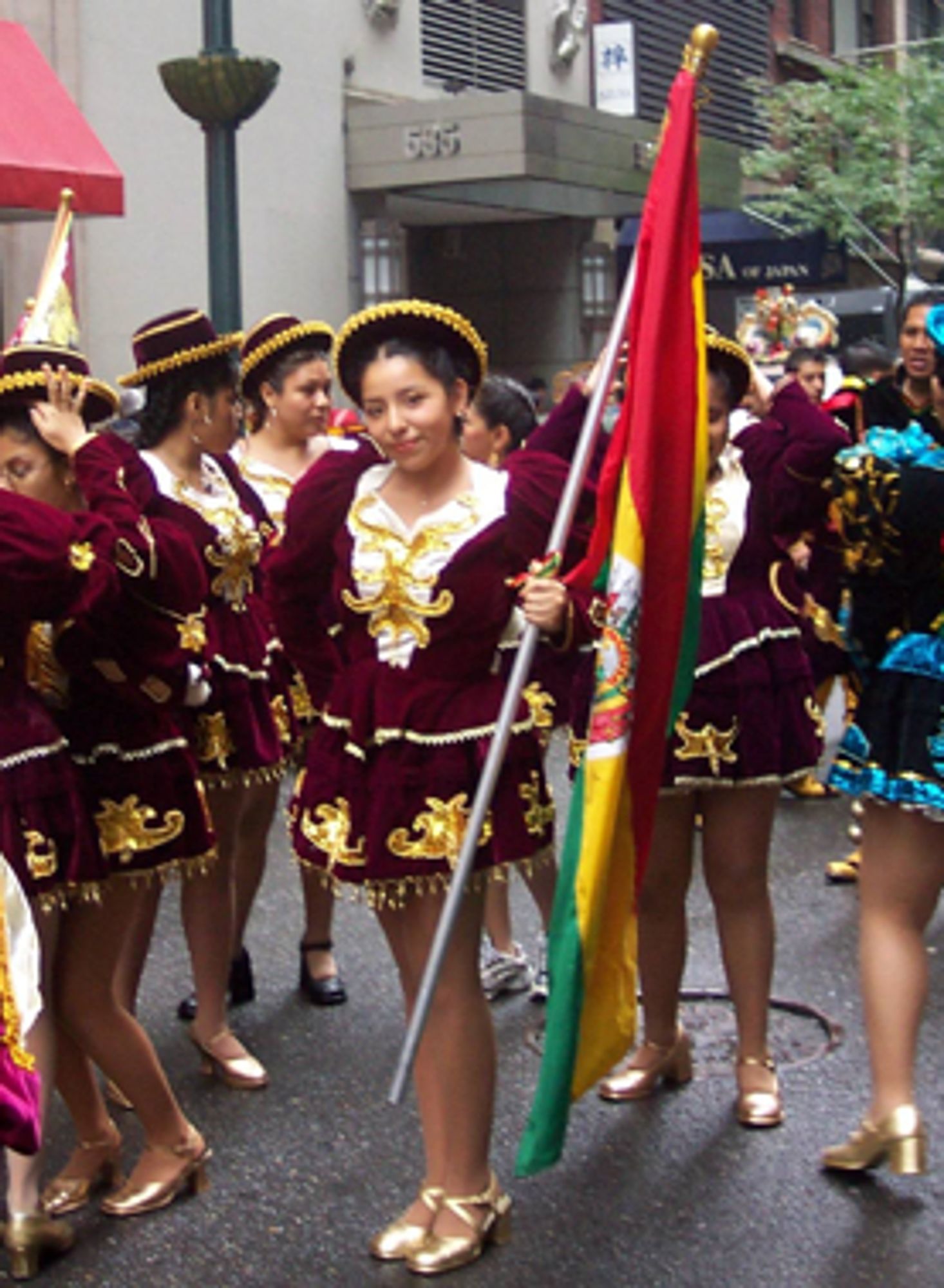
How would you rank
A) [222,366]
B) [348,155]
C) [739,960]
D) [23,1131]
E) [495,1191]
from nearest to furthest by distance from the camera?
[23,1131], [495,1191], [739,960], [222,366], [348,155]

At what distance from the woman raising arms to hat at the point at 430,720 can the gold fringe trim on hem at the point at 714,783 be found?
28.8 inches

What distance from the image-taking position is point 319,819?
169 inches

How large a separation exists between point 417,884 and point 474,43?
17.5 meters

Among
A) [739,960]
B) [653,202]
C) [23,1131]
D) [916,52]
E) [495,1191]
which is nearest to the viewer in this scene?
[23,1131]

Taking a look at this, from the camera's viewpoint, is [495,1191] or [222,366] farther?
[222,366]

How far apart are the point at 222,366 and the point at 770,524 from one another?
5.24 ft

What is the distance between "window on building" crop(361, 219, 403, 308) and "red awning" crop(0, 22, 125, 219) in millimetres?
5535

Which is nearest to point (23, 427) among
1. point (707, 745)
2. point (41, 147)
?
point (707, 745)

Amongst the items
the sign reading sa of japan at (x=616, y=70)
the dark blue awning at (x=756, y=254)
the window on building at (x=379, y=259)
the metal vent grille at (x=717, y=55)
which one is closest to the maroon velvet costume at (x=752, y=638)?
the window on building at (x=379, y=259)

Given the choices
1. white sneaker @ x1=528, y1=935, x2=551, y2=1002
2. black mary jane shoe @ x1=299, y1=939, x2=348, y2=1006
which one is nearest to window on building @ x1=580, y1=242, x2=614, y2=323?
white sneaker @ x1=528, y1=935, x2=551, y2=1002

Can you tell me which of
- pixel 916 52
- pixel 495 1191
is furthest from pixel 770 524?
pixel 916 52

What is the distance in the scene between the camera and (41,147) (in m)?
12.5

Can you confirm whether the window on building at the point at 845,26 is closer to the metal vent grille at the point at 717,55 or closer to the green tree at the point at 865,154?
the metal vent grille at the point at 717,55

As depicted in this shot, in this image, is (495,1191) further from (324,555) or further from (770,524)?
(770,524)
